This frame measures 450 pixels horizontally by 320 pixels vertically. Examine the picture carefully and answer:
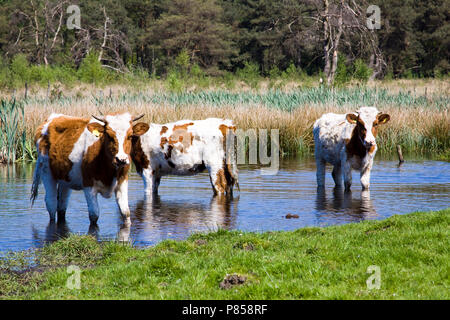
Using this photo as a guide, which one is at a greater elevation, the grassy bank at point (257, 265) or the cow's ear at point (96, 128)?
the cow's ear at point (96, 128)

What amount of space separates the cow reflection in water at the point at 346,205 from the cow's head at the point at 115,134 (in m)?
3.53

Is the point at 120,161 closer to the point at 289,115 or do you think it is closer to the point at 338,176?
the point at 338,176

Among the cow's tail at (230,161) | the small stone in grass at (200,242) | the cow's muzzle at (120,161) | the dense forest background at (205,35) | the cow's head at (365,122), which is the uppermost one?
→ the dense forest background at (205,35)

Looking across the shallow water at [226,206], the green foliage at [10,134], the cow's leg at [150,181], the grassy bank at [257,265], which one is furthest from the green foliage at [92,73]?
the grassy bank at [257,265]

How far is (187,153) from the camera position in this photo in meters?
12.9

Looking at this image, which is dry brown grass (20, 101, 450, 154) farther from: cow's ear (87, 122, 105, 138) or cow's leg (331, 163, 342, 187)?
cow's ear (87, 122, 105, 138)

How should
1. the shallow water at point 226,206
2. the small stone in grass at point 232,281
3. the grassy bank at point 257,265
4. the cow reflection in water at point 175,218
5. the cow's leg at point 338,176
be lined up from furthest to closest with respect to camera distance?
the cow's leg at point 338,176 < the shallow water at point 226,206 < the cow reflection in water at point 175,218 < the small stone in grass at point 232,281 < the grassy bank at point 257,265

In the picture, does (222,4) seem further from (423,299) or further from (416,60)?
(423,299)

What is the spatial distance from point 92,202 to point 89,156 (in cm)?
68

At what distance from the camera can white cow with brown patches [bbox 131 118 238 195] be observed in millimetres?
12891

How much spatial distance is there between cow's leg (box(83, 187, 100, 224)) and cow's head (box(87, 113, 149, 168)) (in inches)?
22.4

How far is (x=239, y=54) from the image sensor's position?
233ft

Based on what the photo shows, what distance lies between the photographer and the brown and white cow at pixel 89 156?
9.35 meters

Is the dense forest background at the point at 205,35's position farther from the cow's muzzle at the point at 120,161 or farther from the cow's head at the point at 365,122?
the cow's muzzle at the point at 120,161
